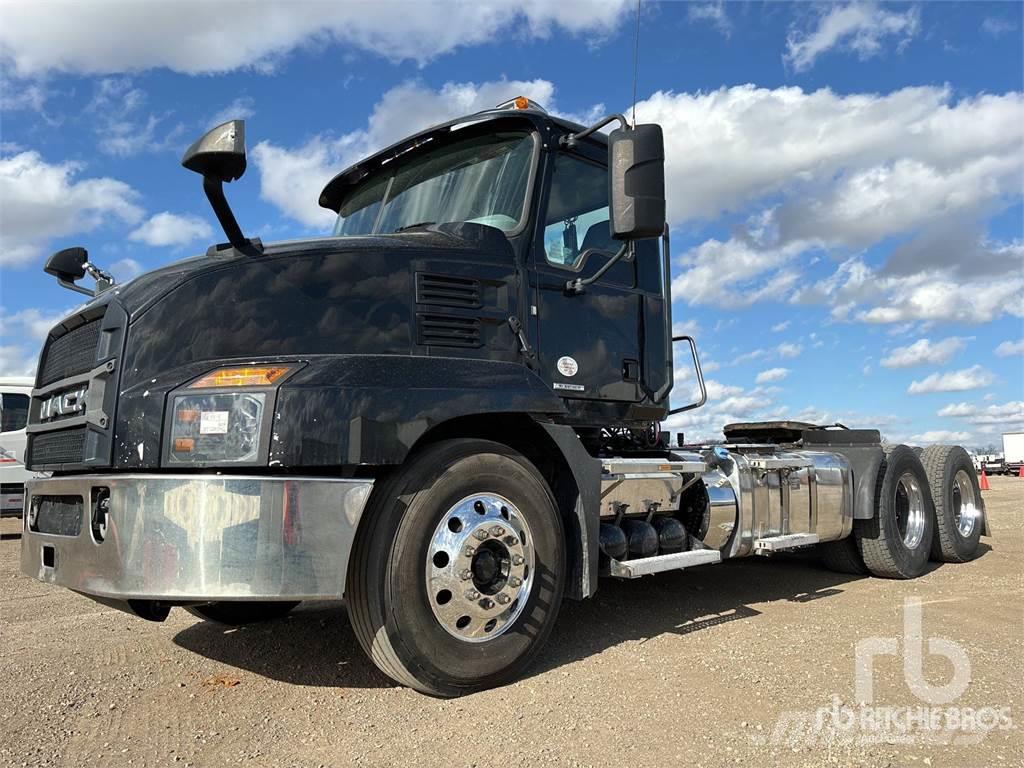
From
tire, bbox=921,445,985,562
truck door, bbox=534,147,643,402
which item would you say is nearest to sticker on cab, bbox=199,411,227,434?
truck door, bbox=534,147,643,402

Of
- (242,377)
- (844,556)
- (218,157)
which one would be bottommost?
(844,556)

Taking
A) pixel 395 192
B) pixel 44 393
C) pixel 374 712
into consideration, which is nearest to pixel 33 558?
pixel 44 393

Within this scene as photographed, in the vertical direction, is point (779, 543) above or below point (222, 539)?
below

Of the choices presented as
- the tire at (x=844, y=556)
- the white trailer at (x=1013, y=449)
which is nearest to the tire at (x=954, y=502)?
the tire at (x=844, y=556)

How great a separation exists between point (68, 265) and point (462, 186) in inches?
92.6

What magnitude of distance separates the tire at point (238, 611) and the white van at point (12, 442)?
7267 mm

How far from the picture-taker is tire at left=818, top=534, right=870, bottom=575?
712cm

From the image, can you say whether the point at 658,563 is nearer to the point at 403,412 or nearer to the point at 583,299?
the point at 583,299

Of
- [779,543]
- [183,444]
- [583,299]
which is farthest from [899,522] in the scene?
[183,444]

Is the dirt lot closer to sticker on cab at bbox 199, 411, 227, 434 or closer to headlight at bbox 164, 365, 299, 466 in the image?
headlight at bbox 164, 365, 299, 466

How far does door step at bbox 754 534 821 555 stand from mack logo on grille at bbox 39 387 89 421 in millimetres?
4245

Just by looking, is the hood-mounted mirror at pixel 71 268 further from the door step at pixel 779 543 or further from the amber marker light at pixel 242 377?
the door step at pixel 779 543

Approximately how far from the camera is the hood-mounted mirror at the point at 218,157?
11.3ft

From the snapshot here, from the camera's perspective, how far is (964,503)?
8.22 meters
